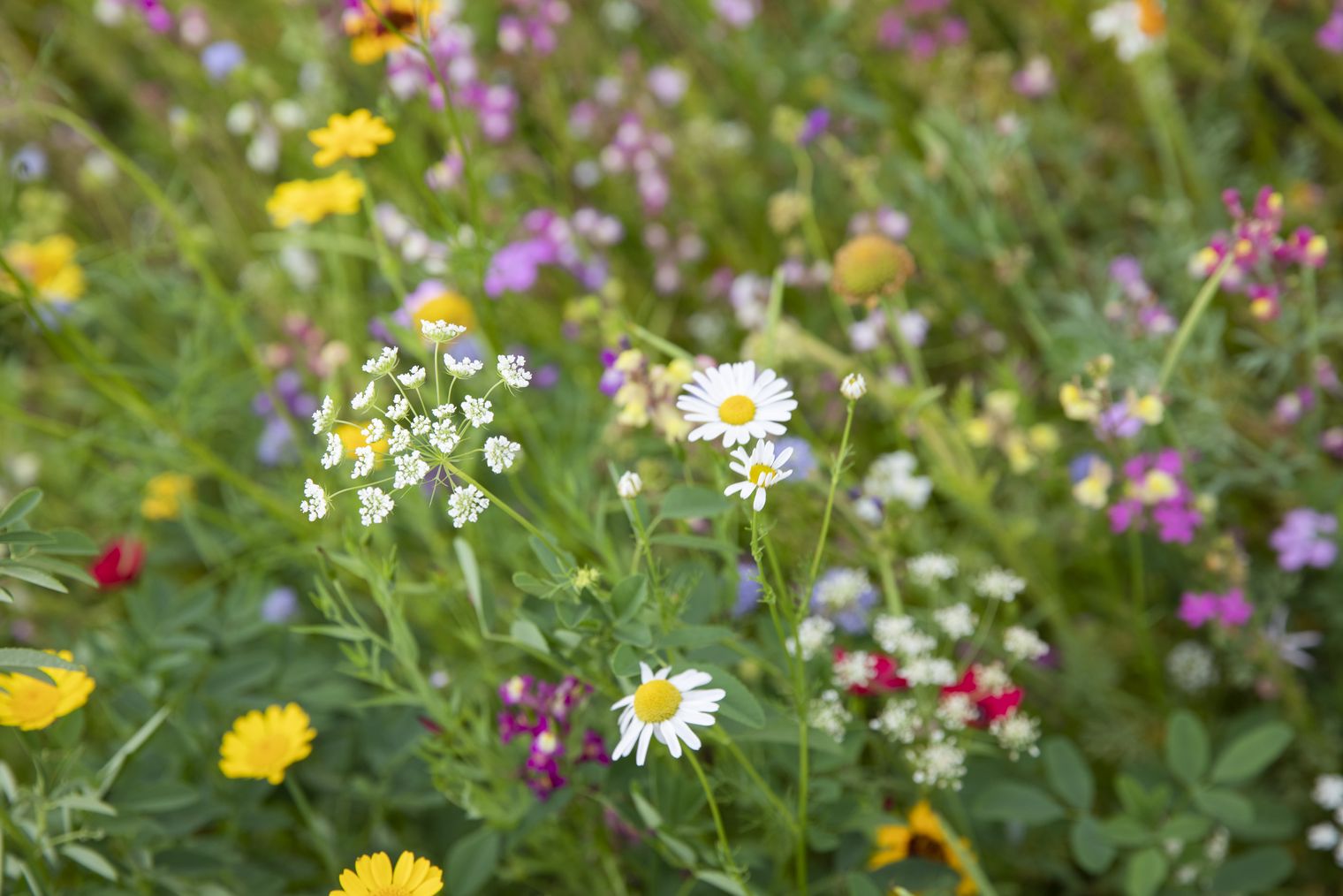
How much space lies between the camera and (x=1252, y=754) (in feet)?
4.39

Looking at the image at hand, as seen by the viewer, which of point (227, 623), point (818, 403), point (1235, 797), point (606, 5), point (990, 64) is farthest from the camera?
point (606, 5)

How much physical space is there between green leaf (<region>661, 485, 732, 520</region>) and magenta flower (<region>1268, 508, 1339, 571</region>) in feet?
2.84

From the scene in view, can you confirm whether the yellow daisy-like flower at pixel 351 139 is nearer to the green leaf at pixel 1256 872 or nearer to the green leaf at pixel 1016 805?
the green leaf at pixel 1016 805

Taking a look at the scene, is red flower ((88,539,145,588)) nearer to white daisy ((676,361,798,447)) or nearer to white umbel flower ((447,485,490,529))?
white umbel flower ((447,485,490,529))

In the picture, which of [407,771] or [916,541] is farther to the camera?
[916,541]

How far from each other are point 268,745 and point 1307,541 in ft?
4.44

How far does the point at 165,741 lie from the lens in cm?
150

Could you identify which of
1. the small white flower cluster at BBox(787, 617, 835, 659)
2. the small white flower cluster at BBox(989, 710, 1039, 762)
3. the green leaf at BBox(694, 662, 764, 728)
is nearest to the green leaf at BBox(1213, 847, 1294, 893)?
the small white flower cluster at BBox(989, 710, 1039, 762)

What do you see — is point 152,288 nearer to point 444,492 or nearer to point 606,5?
point 444,492

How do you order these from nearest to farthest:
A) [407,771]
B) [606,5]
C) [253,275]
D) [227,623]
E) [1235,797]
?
[1235,797], [407,771], [227,623], [253,275], [606,5]

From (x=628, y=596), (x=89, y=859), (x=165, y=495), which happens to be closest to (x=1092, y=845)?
(x=628, y=596)

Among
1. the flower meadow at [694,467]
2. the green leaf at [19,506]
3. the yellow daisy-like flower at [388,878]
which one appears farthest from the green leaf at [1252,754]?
the green leaf at [19,506]

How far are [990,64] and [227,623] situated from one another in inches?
64.0

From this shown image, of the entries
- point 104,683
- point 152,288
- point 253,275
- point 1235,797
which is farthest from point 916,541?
point 253,275
